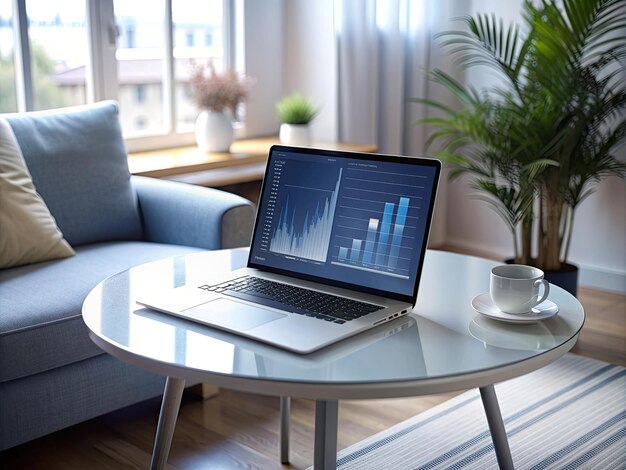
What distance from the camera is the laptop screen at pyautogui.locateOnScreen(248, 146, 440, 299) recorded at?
1421 millimetres

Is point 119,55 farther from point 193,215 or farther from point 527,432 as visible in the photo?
point 527,432

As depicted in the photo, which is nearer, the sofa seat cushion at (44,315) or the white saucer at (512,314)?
the white saucer at (512,314)

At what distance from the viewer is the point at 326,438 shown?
4.28ft

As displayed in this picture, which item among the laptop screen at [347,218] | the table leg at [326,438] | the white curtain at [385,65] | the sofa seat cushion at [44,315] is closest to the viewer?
the table leg at [326,438]

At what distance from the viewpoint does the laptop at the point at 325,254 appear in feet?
4.44

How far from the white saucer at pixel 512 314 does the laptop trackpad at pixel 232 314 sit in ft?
1.10

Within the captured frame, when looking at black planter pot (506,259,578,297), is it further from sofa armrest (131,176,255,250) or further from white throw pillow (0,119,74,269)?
white throw pillow (0,119,74,269)

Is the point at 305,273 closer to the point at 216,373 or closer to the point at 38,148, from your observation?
the point at 216,373

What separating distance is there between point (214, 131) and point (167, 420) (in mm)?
1709

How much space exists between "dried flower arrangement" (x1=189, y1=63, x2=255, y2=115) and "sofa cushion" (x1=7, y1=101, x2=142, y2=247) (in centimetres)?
49

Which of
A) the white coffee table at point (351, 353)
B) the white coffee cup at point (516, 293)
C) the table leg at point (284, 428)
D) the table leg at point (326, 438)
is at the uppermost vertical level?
the white coffee cup at point (516, 293)

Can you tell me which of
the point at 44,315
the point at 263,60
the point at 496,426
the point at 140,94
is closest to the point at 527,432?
A: the point at 496,426

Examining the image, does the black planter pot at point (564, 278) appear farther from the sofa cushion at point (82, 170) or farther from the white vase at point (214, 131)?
the sofa cushion at point (82, 170)

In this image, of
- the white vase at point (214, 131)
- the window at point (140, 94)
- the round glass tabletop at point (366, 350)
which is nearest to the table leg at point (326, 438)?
the round glass tabletop at point (366, 350)
